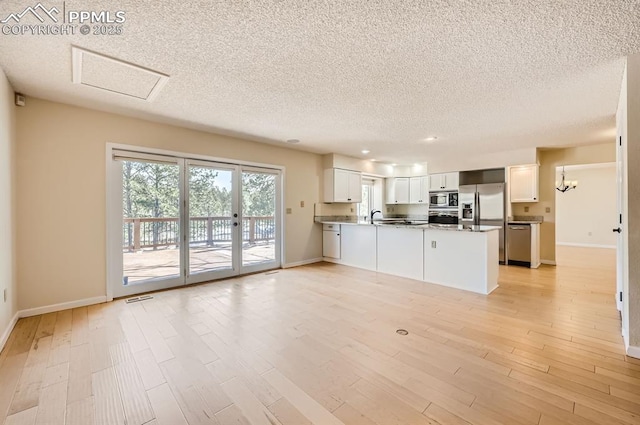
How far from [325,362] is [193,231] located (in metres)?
3.11

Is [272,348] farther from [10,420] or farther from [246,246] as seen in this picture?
[246,246]

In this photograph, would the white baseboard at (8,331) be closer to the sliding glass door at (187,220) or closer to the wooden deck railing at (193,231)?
the sliding glass door at (187,220)

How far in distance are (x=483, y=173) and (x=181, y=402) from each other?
24.3 feet

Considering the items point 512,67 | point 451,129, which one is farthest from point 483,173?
point 512,67

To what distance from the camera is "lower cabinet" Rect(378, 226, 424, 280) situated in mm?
4543

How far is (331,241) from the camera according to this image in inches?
241

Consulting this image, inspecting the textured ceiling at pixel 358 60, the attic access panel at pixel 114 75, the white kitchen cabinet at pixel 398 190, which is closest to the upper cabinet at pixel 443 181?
the white kitchen cabinet at pixel 398 190

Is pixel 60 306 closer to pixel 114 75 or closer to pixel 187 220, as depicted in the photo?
pixel 187 220

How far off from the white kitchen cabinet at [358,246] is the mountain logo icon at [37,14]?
4.65 metres

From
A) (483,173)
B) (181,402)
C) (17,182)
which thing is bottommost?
(181,402)

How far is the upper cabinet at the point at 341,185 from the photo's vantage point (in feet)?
20.2

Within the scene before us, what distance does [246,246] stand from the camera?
5.03 metres

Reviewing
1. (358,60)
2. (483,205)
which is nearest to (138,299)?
(358,60)

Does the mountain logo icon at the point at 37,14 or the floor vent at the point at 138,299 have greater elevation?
the mountain logo icon at the point at 37,14
